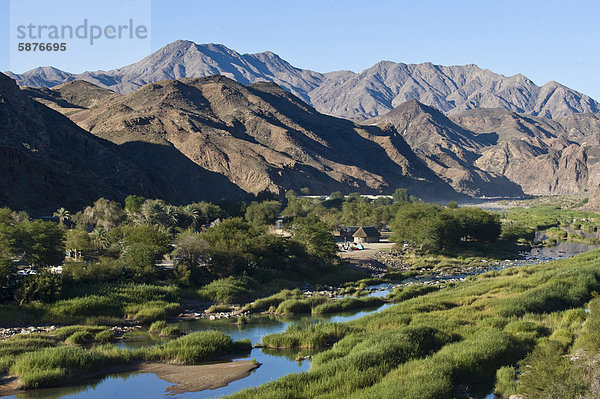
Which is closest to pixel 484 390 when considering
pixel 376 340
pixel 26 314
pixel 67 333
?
pixel 376 340

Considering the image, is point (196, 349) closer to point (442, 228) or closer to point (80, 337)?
point (80, 337)

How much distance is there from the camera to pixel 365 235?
94.0 m

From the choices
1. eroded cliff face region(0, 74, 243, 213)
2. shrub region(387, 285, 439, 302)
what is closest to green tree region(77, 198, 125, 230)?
eroded cliff face region(0, 74, 243, 213)

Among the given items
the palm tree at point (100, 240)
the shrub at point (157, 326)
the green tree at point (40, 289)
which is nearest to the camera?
the shrub at point (157, 326)

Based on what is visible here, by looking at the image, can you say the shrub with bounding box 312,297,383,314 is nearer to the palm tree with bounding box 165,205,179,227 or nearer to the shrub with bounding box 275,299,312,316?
the shrub with bounding box 275,299,312,316

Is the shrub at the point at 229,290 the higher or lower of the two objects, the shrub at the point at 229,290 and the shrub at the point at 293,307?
the higher

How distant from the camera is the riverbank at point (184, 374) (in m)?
25.1

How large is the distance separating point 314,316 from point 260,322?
4472mm

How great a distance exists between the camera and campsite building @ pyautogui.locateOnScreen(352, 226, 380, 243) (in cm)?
9412

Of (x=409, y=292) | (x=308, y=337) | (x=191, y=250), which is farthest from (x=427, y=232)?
(x=308, y=337)

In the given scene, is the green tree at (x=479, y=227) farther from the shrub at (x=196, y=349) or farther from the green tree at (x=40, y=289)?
the green tree at (x=40, y=289)

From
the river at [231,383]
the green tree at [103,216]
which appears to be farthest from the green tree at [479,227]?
the green tree at [103,216]

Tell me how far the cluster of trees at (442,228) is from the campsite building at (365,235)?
359cm

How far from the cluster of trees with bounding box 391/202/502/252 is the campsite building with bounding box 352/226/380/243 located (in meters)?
3.59
